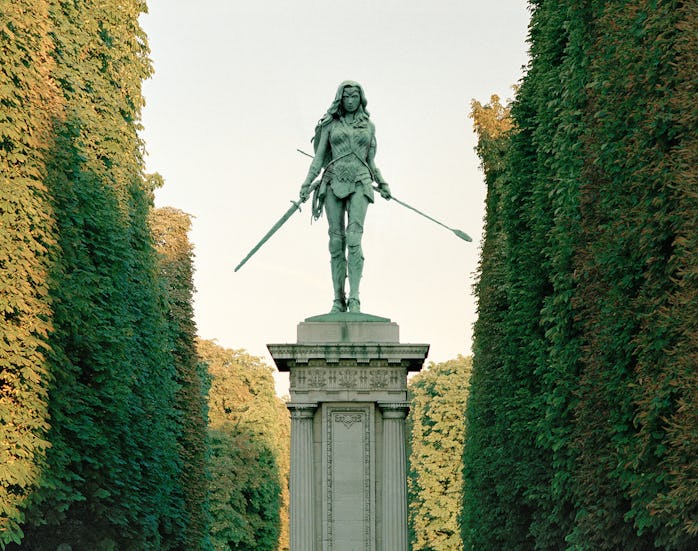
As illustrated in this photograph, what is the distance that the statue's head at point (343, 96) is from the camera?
21.4 m

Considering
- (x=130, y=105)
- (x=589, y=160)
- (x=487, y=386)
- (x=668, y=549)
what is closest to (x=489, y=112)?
(x=487, y=386)

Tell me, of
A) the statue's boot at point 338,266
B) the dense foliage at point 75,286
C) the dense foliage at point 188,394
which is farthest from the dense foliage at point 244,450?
the statue's boot at point 338,266

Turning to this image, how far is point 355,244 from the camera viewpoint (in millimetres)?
21156

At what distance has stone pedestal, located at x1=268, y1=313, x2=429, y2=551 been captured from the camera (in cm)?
1970

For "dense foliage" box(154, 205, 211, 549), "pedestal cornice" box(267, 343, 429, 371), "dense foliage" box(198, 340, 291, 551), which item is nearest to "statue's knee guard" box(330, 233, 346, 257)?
"pedestal cornice" box(267, 343, 429, 371)

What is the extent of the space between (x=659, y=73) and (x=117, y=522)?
1432 centimetres

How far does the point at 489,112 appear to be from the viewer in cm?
4303

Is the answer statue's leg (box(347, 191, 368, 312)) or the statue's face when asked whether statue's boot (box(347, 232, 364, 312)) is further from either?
the statue's face

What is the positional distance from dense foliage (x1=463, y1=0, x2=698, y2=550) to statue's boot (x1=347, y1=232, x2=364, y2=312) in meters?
4.17

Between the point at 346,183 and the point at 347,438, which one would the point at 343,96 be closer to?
the point at 346,183

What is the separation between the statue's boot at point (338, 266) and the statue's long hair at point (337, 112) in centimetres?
143

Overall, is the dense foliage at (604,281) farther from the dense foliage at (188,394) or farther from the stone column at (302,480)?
the dense foliage at (188,394)

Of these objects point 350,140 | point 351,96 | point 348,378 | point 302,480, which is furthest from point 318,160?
point 302,480

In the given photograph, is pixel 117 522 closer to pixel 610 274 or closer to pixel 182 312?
pixel 610 274
